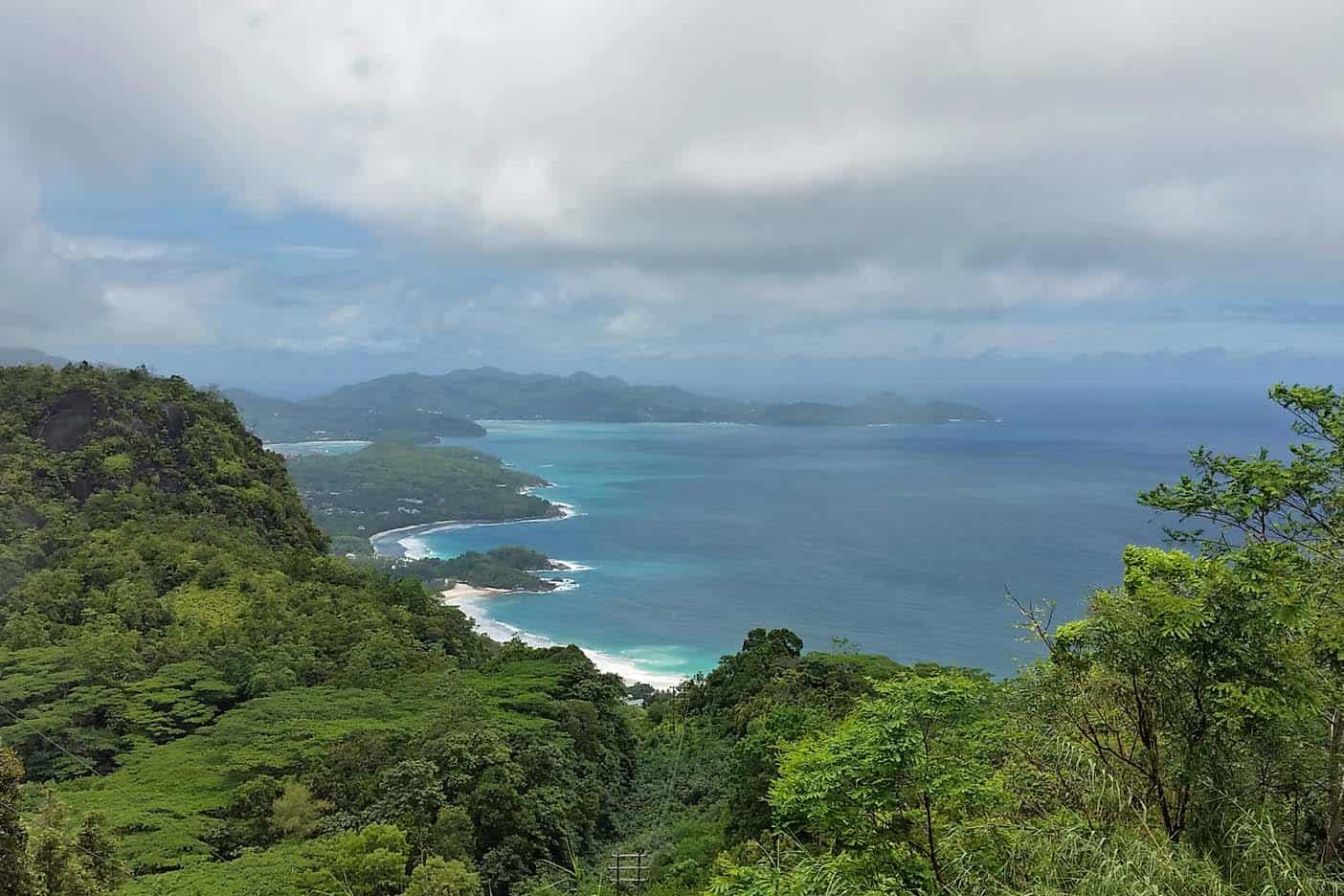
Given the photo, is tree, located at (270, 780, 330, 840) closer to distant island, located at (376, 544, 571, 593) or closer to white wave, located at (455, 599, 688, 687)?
white wave, located at (455, 599, 688, 687)

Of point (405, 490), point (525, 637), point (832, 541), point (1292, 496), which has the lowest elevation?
point (525, 637)

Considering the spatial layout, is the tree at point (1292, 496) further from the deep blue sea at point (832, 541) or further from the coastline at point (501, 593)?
the coastline at point (501, 593)

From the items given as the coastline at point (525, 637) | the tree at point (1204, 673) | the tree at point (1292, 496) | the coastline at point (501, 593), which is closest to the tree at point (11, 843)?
the tree at point (1204, 673)

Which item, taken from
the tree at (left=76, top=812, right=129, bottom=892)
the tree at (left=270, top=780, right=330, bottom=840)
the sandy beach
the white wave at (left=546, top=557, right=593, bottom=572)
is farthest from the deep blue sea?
the tree at (left=76, top=812, right=129, bottom=892)

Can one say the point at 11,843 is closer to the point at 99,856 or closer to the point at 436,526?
the point at 99,856

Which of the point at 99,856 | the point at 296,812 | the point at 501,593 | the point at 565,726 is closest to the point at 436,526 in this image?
the point at 501,593

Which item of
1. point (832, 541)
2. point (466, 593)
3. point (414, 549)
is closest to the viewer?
point (466, 593)
